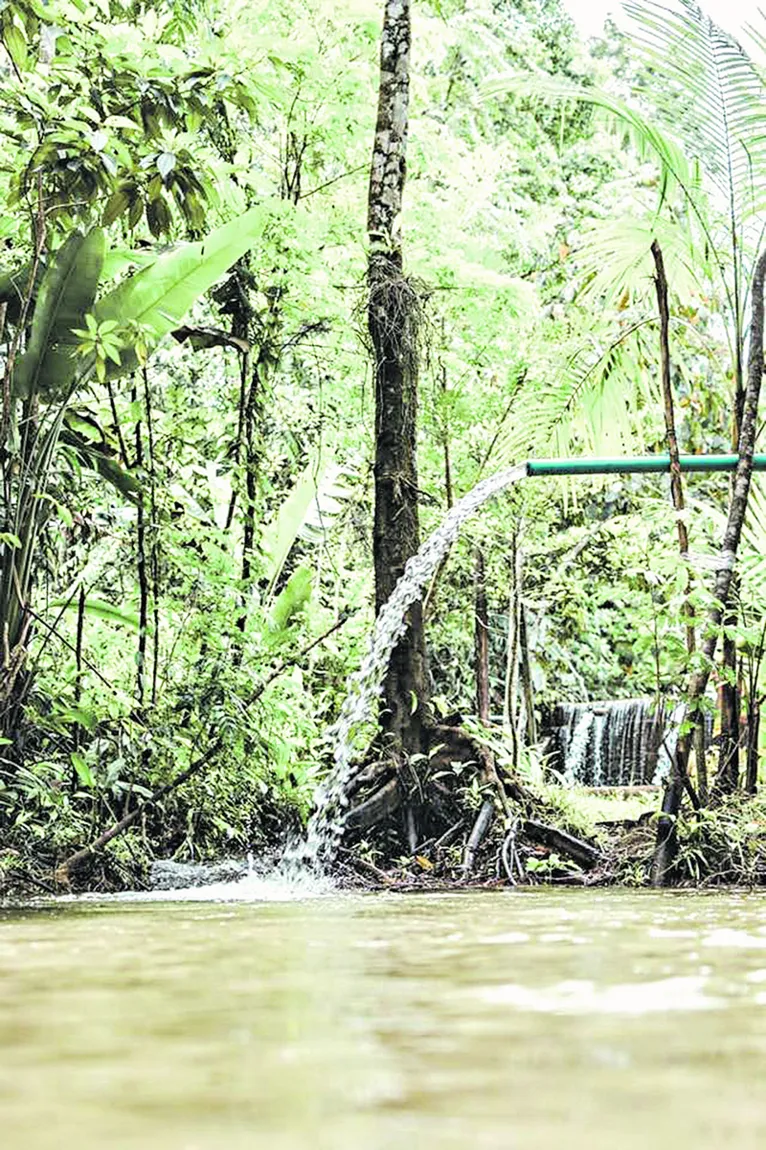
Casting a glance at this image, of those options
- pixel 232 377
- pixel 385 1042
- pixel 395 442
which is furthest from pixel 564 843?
pixel 385 1042

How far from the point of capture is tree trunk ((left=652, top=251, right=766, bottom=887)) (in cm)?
497

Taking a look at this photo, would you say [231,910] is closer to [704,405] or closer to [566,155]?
[704,405]

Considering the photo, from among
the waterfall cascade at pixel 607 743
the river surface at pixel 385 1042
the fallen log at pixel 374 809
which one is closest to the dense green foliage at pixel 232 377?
the fallen log at pixel 374 809

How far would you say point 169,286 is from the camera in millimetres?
4918

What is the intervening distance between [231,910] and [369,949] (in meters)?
1.35

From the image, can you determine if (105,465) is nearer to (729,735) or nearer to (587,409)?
(729,735)

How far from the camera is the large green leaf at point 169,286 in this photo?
4.86 m

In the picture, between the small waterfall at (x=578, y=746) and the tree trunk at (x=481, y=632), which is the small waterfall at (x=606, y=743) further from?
the tree trunk at (x=481, y=632)

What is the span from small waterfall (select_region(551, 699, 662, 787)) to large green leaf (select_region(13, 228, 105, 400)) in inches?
357

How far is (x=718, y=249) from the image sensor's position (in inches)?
223

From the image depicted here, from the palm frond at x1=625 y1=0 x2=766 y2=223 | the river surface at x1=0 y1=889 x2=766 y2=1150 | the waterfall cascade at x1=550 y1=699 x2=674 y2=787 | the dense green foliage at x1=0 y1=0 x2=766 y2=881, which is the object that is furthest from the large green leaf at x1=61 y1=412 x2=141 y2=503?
the waterfall cascade at x1=550 y1=699 x2=674 y2=787

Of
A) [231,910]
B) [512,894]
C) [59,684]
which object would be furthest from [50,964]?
[59,684]

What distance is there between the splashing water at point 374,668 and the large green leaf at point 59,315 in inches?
78.2

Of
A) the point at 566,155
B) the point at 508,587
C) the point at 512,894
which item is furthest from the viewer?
the point at 566,155
